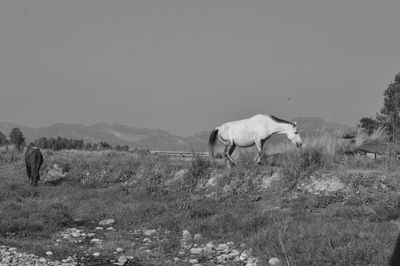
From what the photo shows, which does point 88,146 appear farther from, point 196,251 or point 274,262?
point 274,262

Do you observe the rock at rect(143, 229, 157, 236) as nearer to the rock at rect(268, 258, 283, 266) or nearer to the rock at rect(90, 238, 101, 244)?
the rock at rect(90, 238, 101, 244)

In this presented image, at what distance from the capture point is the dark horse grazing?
18116mm

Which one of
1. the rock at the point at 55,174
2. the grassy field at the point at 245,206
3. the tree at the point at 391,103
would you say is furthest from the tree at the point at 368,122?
the rock at the point at 55,174

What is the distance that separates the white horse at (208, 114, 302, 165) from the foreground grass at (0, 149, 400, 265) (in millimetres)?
964

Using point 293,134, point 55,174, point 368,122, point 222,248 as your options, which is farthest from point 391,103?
point 222,248

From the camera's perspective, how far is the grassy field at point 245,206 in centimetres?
804

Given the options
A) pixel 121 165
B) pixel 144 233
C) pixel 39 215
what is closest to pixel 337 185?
pixel 144 233

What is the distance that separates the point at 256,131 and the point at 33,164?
325 inches

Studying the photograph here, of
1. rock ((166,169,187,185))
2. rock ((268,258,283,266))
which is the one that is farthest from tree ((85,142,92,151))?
rock ((268,258,283,266))

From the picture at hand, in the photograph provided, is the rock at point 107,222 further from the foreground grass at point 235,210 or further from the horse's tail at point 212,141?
the horse's tail at point 212,141

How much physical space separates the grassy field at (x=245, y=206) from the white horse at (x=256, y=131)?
492mm

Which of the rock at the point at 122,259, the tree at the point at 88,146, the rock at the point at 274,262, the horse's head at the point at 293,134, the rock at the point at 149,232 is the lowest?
the tree at the point at 88,146

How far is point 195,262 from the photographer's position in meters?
8.13

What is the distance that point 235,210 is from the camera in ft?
38.4
